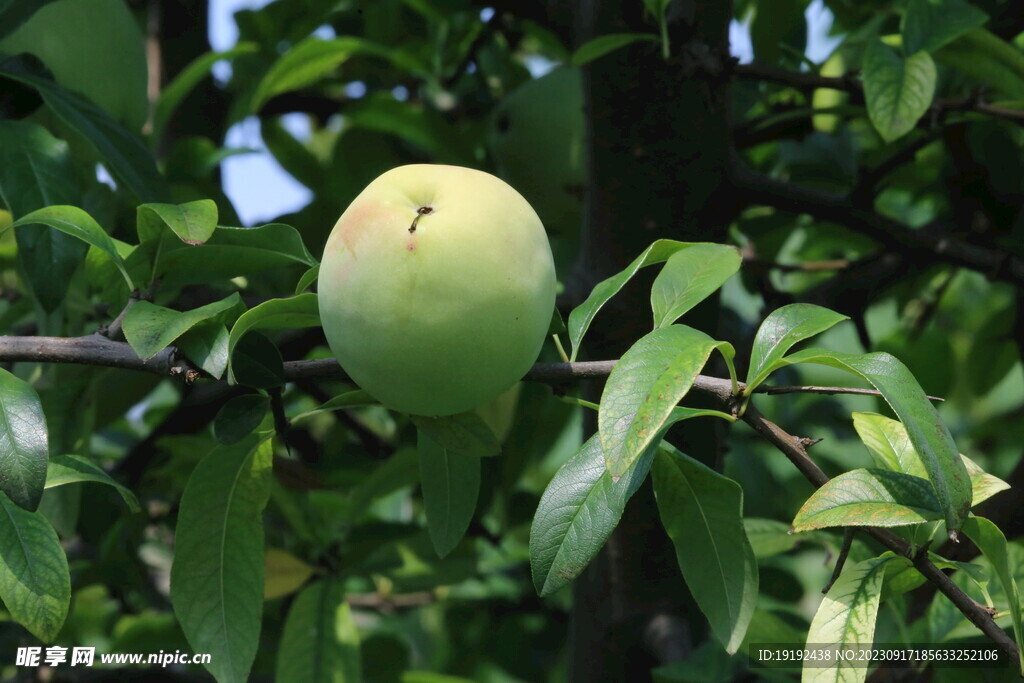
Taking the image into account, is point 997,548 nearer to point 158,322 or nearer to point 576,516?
point 576,516

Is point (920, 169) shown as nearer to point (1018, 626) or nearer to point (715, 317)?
point (715, 317)

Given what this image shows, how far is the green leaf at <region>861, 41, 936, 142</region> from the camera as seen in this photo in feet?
2.72

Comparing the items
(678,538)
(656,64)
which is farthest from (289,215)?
Answer: (678,538)

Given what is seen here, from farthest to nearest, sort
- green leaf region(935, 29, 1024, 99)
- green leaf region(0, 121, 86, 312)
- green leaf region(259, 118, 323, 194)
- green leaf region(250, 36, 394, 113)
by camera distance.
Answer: green leaf region(259, 118, 323, 194)
green leaf region(250, 36, 394, 113)
green leaf region(935, 29, 1024, 99)
green leaf region(0, 121, 86, 312)

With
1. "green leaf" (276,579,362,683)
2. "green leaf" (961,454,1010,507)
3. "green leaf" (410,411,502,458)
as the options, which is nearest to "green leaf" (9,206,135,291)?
"green leaf" (410,411,502,458)

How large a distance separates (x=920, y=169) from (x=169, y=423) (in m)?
1.08

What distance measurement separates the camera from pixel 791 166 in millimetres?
1221

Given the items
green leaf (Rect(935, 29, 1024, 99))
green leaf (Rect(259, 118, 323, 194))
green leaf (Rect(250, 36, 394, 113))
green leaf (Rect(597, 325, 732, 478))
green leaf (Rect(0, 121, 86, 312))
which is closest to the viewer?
green leaf (Rect(597, 325, 732, 478))

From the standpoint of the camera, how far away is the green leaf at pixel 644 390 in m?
0.44

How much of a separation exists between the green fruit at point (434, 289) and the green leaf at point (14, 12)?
0.45 metres

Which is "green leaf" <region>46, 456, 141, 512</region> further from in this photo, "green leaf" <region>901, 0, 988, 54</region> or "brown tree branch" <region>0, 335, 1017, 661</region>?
"green leaf" <region>901, 0, 988, 54</region>

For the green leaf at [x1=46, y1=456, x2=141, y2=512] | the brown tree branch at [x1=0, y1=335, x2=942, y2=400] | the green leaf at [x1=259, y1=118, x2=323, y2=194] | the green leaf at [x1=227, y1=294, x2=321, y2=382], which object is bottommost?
the green leaf at [x1=259, y1=118, x2=323, y2=194]

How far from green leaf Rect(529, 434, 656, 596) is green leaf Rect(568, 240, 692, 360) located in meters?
0.07

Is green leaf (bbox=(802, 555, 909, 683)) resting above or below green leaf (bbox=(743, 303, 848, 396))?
below
